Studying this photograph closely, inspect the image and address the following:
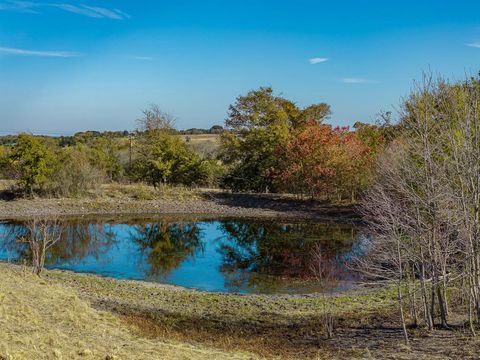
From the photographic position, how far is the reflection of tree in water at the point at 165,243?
2341 centimetres

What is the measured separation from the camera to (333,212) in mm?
38562

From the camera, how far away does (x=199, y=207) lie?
136 feet

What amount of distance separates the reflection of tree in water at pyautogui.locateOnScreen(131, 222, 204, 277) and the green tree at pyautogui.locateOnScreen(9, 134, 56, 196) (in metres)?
10.7

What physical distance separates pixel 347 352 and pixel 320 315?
3558 millimetres

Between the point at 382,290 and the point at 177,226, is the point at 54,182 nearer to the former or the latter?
the point at 177,226

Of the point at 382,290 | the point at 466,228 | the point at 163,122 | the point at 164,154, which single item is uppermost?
the point at 163,122

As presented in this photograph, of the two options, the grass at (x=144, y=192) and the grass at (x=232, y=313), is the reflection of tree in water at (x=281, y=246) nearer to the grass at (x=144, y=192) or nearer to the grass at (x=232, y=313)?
the grass at (x=232, y=313)

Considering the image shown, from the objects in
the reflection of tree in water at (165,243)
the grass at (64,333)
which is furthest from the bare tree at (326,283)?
the reflection of tree in water at (165,243)

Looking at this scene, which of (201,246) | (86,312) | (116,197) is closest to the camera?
(86,312)

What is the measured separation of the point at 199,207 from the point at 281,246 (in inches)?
597

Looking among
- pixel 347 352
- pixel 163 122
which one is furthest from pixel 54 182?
pixel 347 352

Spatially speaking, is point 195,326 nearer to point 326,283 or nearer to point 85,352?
point 85,352

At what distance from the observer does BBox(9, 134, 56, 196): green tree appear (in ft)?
127

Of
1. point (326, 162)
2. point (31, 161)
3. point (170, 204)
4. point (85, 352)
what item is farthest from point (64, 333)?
point (170, 204)
